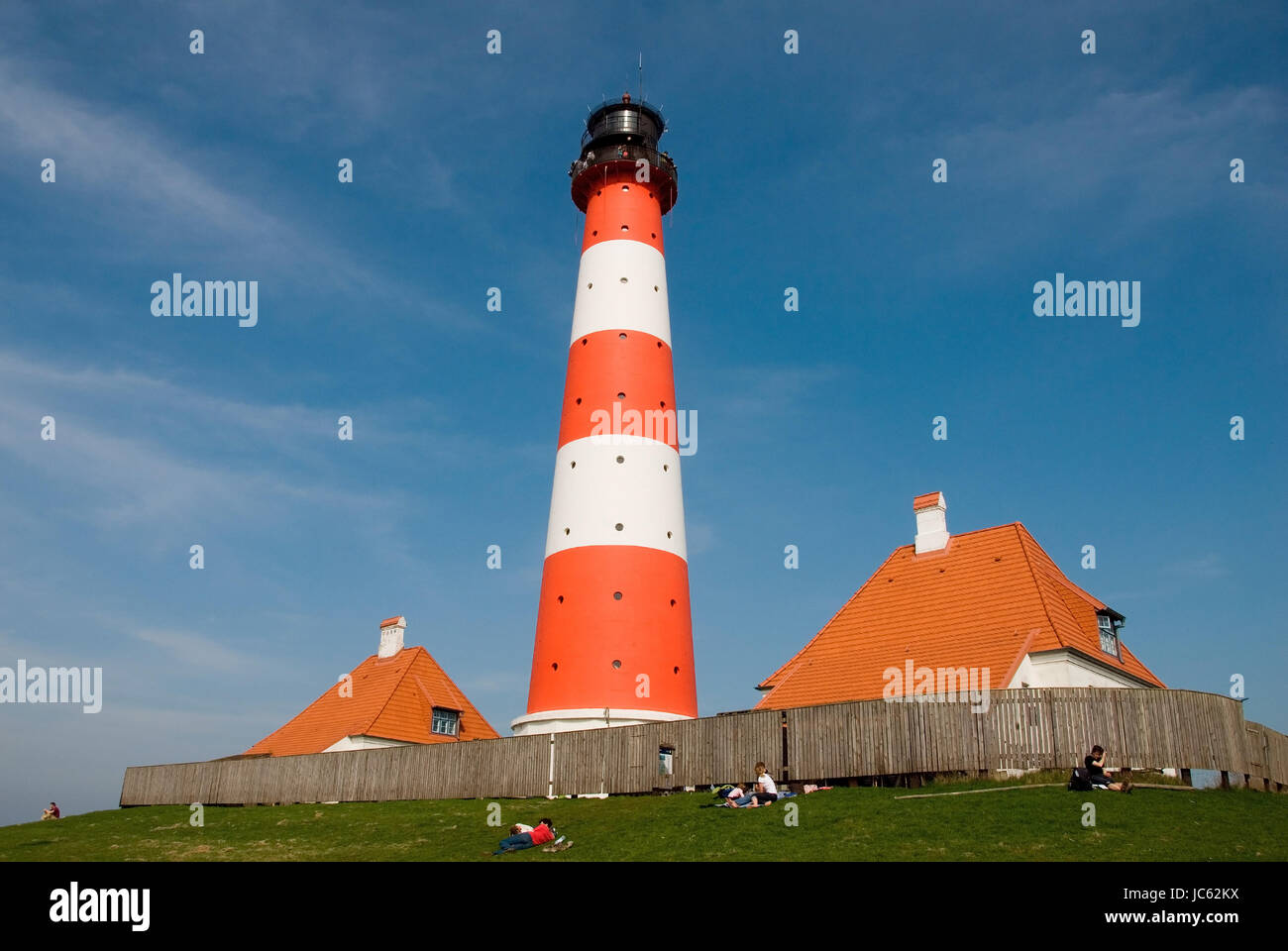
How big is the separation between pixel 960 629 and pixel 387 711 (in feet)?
72.7

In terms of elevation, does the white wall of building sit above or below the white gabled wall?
below

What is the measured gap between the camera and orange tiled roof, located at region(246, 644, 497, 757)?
39.2 meters

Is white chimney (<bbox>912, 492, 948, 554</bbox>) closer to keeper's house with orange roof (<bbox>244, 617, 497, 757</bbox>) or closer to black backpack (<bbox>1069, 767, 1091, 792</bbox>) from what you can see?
black backpack (<bbox>1069, 767, 1091, 792</bbox>)

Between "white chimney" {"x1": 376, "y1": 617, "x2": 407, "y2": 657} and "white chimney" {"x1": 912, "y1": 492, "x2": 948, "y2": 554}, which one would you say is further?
"white chimney" {"x1": 376, "y1": 617, "x2": 407, "y2": 657}

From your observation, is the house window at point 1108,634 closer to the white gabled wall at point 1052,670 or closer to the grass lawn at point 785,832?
the white gabled wall at point 1052,670

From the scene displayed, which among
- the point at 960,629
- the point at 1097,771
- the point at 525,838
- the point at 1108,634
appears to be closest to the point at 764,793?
the point at 525,838

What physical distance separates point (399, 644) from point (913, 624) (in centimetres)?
2353

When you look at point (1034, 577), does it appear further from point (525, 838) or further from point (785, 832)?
point (525, 838)

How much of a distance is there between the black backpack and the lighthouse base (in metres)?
11.1

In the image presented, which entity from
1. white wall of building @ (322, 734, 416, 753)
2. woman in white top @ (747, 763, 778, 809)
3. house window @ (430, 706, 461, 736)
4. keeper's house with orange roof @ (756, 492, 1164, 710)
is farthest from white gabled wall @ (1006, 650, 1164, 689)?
house window @ (430, 706, 461, 736)

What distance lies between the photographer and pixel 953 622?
29.2 meters

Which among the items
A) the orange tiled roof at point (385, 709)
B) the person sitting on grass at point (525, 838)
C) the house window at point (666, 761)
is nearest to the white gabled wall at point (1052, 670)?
the house window at point (666, 761)

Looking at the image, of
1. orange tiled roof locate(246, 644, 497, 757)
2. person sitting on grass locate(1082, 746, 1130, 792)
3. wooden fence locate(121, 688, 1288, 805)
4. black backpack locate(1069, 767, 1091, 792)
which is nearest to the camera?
black backpack locate(1069, 767, 1091, 792)

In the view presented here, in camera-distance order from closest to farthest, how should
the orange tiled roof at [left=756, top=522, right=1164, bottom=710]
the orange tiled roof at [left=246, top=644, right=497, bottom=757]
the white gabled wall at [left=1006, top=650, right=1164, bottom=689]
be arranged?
the white gabled wall at [left=1006, top=650, right=1164, bottom=689] → the orange tiled roof at [left=756, top=522, right=1164, bottom=710] → the orange tiled roof at [left=246, top=644, right=497, bottom=757]
